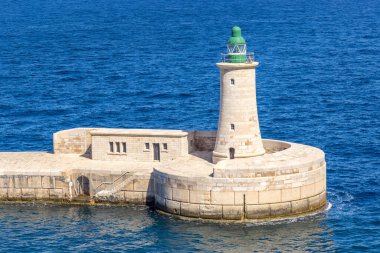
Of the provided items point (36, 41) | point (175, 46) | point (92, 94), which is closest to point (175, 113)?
point (92, 94)

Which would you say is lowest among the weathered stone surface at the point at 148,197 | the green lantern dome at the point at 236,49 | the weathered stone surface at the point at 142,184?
the weathered stone surface at the point at 148,197

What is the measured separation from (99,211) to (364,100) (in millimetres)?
45834

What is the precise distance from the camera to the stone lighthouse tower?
67125mm

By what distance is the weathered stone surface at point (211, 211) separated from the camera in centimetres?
6406

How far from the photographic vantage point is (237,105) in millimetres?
67375

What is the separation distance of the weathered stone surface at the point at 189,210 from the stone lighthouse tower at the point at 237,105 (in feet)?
16.4

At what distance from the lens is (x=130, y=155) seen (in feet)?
235

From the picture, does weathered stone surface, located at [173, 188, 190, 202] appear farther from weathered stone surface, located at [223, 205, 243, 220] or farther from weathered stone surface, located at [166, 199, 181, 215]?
weathered stone surface, located at [223, 205, 243, 220]

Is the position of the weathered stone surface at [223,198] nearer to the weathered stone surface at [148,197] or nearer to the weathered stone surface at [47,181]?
the weathered stone surface at [148,197]

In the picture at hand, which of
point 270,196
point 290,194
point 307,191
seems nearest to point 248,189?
point 270,196

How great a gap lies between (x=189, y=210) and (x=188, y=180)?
2.08m

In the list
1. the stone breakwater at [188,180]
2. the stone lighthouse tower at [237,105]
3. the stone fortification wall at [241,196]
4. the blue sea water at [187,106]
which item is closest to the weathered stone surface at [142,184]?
the stone breakwater at [188,180]

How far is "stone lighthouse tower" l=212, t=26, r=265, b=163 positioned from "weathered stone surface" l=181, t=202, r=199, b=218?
16.4 feet

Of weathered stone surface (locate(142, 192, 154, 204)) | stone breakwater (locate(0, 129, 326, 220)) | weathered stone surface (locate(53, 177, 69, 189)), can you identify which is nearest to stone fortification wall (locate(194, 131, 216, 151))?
stone breakwater (locate(0, 129, 326, 220))
